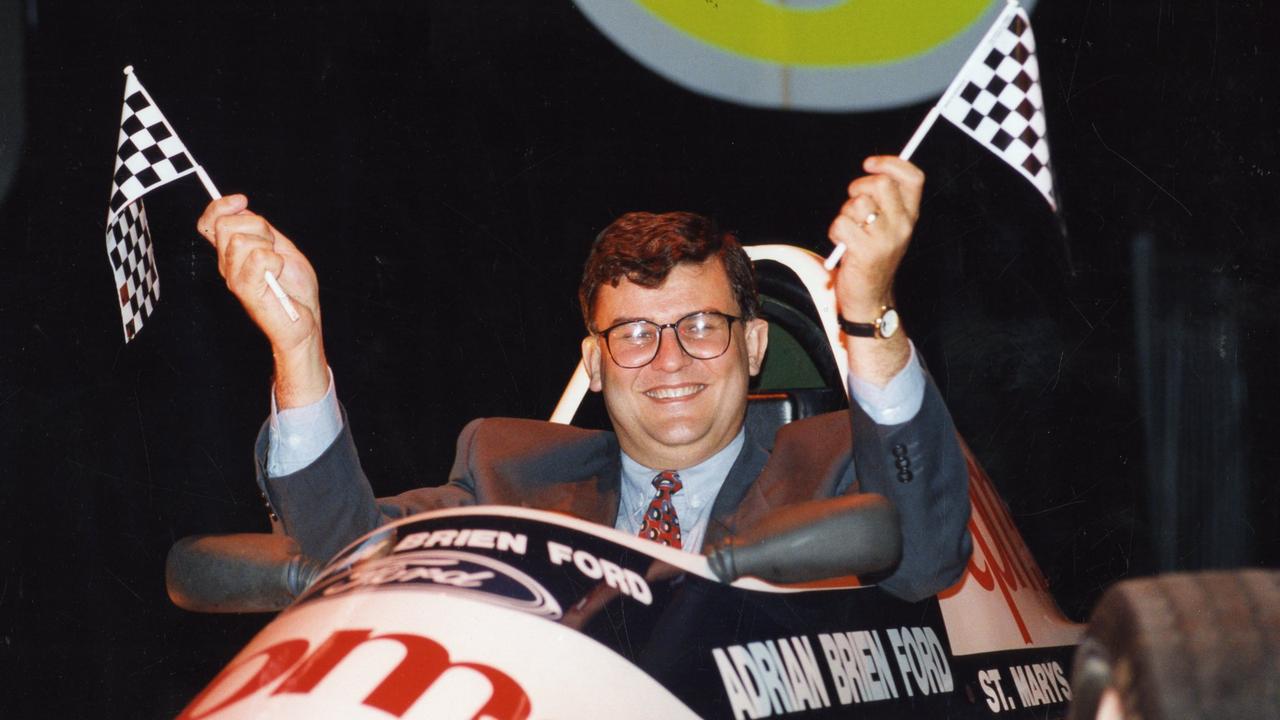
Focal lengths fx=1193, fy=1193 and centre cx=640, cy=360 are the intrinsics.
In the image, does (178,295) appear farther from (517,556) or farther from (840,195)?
(517,556)

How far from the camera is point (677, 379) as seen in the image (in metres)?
2.26

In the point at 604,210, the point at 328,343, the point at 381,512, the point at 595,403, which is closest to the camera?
the point at 381,512

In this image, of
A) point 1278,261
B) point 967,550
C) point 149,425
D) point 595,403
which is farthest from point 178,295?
point 1278,261

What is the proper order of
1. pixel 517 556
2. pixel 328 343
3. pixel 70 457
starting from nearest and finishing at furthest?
pixel 517 556 < pixel 70 457 < pixel 328 343

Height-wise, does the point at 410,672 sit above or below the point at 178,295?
below

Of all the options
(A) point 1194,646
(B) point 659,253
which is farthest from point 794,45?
(A) point 1194,646

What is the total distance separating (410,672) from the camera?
3.73ft

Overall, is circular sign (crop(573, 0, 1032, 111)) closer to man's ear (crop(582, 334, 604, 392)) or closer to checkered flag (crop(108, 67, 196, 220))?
man's ear (crop(582, 334, 604, 392))

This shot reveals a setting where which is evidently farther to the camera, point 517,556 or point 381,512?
point 381,512

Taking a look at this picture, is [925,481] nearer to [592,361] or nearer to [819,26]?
[592,361]

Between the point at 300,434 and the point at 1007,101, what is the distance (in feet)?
4.50

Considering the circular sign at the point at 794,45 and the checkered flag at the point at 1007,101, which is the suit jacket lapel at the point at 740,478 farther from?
the circular sign at the point at 794,45

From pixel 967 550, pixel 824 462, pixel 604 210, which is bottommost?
pixel 967 550

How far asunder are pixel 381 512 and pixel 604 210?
262cm
